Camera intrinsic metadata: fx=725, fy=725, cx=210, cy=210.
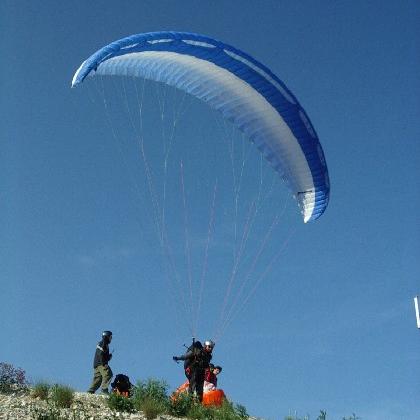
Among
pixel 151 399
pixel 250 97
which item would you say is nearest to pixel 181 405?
pixel 151 399

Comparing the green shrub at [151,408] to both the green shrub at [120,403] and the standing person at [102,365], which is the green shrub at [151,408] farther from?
the standing person at [102,365]

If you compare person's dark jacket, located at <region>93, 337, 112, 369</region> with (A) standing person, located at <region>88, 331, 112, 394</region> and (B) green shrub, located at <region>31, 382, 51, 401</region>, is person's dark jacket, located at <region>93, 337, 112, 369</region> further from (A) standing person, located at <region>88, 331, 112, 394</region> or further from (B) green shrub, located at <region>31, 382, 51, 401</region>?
(B) green shrub, located at <region>31, 382, 51, 401</region>

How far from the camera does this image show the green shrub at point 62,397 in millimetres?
14016

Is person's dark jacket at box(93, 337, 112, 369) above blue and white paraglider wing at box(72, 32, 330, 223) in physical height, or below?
below

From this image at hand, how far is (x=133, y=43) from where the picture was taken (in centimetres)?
1636

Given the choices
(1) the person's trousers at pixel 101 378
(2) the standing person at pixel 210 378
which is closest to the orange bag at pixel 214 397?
(2) the standing person at pixel 210 378

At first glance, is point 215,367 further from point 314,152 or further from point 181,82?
point 181,82

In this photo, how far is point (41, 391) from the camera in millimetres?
14781

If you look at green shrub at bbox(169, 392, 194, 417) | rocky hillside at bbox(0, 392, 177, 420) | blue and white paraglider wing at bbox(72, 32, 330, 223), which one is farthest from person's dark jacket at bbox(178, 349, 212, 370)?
blue and white paraglider wing at bbox(72, 32, 330, 223)

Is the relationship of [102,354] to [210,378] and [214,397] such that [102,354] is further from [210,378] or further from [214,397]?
[214,397]

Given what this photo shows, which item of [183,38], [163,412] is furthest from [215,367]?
[183,38]

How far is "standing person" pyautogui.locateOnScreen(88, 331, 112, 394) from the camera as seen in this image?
16.8 m

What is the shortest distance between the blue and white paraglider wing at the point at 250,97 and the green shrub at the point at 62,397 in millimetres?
7365

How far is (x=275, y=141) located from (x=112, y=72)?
4.49m
